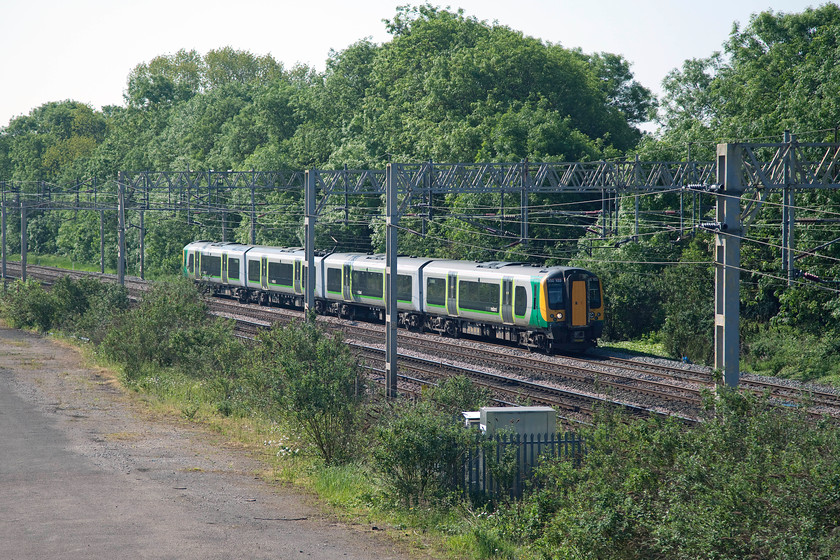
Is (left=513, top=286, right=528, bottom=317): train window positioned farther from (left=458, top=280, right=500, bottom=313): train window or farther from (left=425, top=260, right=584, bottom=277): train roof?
(left=458, top=280, right=500, bottom=313): train window

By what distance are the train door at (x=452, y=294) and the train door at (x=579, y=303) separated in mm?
4834

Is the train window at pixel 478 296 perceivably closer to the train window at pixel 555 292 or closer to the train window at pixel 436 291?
the train window at pixel 436 291

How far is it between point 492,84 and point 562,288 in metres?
23.2

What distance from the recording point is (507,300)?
2942 cm

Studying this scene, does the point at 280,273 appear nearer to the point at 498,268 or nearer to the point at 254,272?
the point at 254,272

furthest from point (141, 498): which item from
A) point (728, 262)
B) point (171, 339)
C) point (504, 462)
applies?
point (171, 339)

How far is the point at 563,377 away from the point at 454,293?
834 centimetres

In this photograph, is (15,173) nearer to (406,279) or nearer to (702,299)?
(406,279)

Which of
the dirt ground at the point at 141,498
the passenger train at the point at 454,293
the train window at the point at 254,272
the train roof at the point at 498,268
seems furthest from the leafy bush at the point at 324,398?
the train window at the point at 254,272

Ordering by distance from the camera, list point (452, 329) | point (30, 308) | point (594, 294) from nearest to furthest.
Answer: point (594, 294) < point (452, 329) < point (30, 308)

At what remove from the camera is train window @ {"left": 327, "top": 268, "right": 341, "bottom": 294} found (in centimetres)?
3856

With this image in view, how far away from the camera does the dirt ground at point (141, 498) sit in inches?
450

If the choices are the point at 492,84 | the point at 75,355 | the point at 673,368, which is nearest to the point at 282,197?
the point at 492,84

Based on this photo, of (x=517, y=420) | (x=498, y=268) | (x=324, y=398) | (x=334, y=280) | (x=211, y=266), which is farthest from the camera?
(x=211, y=266)
